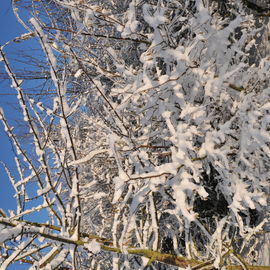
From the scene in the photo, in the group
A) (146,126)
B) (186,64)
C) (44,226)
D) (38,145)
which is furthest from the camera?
(146,126)

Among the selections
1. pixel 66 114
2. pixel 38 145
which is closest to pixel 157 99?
pixel 66 114

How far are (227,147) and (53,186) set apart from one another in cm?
121

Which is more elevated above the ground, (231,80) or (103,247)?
(231,80)

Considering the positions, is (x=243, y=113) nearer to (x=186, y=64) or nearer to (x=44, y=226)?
(x=186, y=64)

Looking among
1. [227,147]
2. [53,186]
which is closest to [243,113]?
[227,147]

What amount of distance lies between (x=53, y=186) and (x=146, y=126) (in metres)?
1.22

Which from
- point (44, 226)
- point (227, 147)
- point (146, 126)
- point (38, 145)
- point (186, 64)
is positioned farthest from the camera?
point (146, 126)

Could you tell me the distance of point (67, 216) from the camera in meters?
1.76

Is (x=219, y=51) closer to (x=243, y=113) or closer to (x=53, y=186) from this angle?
(x=243, y=113)

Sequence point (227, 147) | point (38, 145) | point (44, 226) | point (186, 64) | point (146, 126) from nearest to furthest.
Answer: point (44, 226) → point (38, 145) → point (186, 64) → point (227, 147) → point (146, 126)

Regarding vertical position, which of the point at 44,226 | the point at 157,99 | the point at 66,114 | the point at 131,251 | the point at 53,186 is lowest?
the point at 131,251

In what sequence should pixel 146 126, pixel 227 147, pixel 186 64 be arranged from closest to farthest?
pixel 186 64 < pixel 227 147 < pixel 146 126

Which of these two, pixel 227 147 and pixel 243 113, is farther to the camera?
pixel 227 147

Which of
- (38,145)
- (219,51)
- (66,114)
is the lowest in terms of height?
(38,145)
